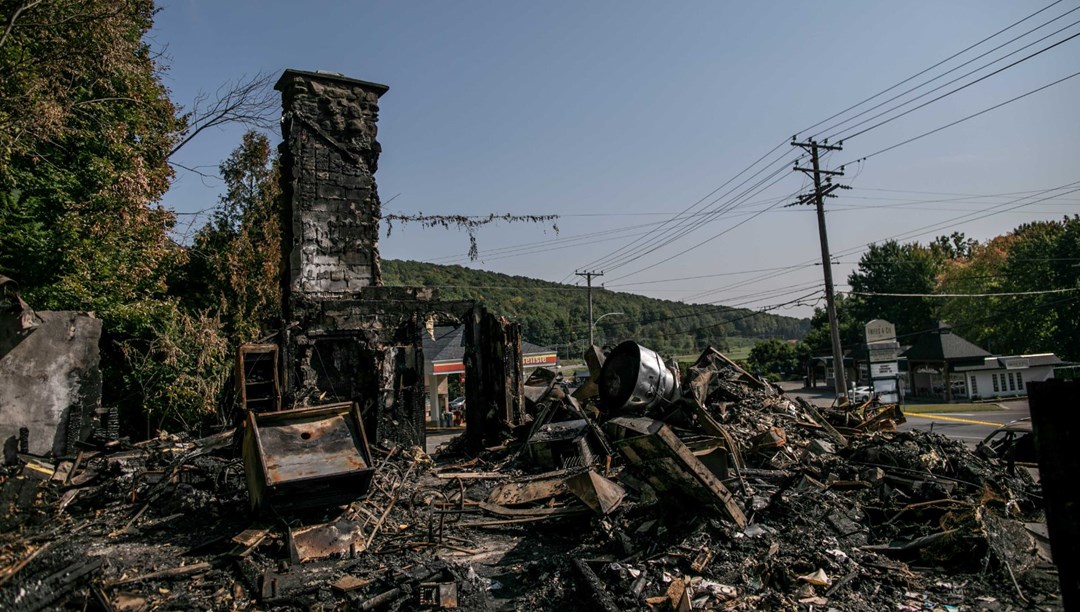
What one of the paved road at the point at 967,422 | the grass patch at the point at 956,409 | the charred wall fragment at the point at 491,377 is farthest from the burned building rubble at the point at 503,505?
the grass patch at the point at 956,409

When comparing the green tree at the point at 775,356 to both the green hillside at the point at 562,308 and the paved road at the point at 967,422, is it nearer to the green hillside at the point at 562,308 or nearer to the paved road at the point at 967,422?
the green hillside at the point at 562,308

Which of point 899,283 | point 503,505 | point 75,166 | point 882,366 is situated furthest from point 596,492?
point 899,283

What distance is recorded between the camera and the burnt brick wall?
482 inches

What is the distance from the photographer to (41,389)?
1039 cm

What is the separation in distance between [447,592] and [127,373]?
13503mm

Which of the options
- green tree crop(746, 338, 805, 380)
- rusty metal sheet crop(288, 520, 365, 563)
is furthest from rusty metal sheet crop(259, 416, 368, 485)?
green tree crop(746, 338, 805, 380)

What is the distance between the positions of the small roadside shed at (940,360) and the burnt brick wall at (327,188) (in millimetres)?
35868

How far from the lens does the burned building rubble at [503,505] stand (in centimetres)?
547

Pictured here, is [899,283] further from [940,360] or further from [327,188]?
[327,188]

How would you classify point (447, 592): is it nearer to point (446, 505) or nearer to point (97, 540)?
point (446, 505)

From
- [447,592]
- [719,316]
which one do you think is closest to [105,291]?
[447,592]

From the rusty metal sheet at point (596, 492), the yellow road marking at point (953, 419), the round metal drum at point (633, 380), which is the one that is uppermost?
the round metal drum at point (633, 380)

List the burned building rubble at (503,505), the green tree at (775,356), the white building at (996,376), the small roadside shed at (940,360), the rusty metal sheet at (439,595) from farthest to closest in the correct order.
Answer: the green tree at (775,356) < the small roadside shed at (940,360) < the white building at (996,376) < the burned building rubble at (503,505) < the rusty metal sheet at (439,595)

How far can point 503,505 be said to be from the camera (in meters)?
8.20
